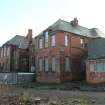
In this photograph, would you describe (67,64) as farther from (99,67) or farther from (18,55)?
(18,55)

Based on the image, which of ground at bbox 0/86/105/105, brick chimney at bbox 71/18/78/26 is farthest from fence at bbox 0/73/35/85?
ground at bbox 0/86/105/105

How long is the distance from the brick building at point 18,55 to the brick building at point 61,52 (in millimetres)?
9013

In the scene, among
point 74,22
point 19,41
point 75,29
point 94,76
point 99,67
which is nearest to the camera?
point 99,67

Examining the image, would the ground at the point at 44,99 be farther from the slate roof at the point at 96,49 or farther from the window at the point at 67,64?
the window at the point at 67,64

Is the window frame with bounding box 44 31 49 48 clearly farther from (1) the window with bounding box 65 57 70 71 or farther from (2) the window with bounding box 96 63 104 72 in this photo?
(2) the window with bounding box 96 63 104 72

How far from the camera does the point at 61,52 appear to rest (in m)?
38.1

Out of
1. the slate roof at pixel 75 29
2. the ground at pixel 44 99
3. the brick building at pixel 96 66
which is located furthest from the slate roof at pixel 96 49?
the ground at pixel 44 99

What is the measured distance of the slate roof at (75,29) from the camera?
130 feet

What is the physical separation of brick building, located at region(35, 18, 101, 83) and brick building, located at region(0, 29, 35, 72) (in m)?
9.01

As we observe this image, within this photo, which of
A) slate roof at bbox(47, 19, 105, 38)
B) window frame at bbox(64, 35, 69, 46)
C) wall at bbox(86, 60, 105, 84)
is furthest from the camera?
slate roof at bbox(47, 19, 105, 38)

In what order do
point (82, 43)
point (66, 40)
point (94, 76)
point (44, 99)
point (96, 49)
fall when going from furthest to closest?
point (82, 43) < point (66, 40) < point (96, 49) < point (94, 76) < point (44, 99)

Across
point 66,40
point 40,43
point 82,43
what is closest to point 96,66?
point 66,40

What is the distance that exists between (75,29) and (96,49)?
6961 millimetres

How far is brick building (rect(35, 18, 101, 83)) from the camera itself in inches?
1499
